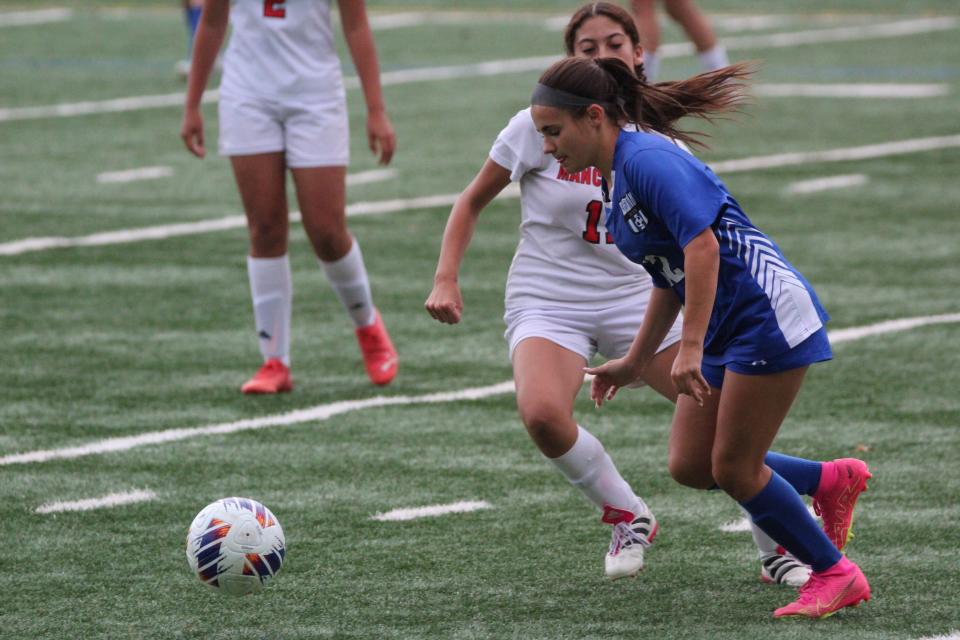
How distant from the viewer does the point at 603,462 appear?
593 cm

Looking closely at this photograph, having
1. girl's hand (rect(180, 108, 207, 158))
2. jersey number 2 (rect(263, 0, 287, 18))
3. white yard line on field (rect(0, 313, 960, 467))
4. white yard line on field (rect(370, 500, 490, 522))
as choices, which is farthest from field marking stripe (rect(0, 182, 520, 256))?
white yard line on field (rect(370, 500, 490, 522))

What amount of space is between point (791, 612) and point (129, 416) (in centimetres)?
373

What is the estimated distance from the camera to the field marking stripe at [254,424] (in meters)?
7.53

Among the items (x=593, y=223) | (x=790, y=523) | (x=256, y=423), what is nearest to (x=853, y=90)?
(x=256, y=423)

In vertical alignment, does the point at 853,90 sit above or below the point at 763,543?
below

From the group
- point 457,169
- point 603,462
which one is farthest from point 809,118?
point 603,462

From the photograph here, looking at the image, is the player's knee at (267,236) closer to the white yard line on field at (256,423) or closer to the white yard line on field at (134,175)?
the white yard line on field at (256,423)

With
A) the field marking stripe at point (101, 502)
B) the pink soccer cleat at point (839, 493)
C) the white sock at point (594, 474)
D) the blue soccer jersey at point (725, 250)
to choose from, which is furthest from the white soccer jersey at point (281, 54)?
the pink soccer cleat at point (839, 493)

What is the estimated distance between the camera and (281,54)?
848cm

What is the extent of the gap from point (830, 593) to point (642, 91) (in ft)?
4.98

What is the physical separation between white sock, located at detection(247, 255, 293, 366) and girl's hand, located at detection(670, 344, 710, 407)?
3.96 m

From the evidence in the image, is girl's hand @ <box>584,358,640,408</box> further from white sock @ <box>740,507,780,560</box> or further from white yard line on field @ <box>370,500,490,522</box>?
white yard line on field @ <box>370,500,490,522</box>

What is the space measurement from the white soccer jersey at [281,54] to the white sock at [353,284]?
2.48ft

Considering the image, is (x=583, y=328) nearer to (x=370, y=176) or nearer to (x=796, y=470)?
(x=796, y=470)
